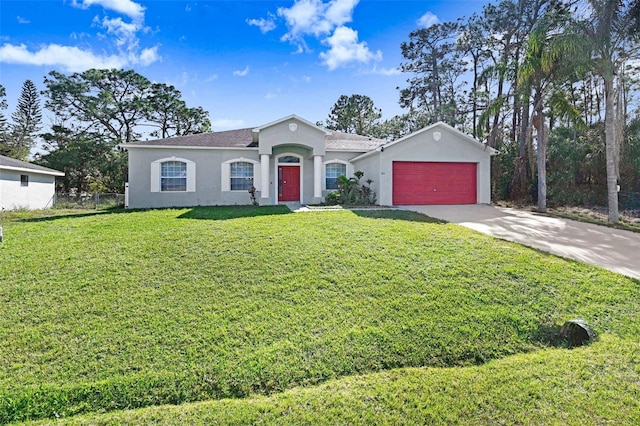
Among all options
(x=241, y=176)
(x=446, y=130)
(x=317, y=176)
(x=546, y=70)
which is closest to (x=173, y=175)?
(x=241, y=176)

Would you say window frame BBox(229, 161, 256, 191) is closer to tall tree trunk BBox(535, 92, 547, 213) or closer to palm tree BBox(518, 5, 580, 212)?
palm tree BBox(518, 5, 580, 212)

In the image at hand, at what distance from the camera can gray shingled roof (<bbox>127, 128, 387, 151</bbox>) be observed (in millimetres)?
16375

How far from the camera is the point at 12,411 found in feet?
10.5

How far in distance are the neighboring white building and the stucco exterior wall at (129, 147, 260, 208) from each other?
7.06 m

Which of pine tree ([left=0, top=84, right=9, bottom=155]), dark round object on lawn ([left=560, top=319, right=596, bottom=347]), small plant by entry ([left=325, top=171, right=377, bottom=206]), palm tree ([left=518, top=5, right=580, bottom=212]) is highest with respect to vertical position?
pine tree ([left=0, top=84, right=9, bottom=155])

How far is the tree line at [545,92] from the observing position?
11.9 m

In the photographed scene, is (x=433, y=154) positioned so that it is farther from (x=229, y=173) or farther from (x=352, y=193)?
(x=229, y=173)

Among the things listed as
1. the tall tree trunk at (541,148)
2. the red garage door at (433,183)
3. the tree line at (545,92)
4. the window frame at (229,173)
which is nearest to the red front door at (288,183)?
the window frame at (229,173)

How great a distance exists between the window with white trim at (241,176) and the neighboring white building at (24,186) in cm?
1138

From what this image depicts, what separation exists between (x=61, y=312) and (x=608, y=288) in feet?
28.8

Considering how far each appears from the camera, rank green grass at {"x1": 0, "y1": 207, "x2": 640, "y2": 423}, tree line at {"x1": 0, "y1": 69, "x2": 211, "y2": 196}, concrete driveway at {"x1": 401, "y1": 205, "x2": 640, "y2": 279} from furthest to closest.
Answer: tree line at {"x1": 0, "y1": 69, "x2": 211, "y2": 196}
concrete driveway at {"x1": 401, "y1": 205, "x2": 640, "y2": 279}
green grass at {"x1": 0, "y1": 207, "x2": 640, "y2": 423}

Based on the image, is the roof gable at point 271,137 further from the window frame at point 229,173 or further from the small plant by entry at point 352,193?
the small plant by entry at point 352,193

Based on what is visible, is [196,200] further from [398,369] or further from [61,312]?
[398,369]

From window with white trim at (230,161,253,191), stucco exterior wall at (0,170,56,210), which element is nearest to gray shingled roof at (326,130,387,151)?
window with white trim at (230,161,253,191)
